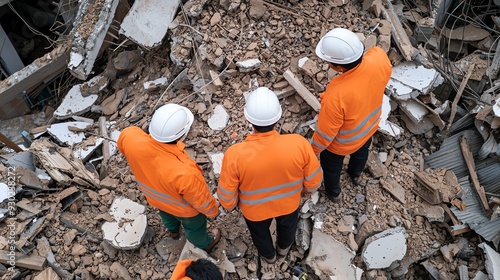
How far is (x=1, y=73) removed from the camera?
21.9 feet

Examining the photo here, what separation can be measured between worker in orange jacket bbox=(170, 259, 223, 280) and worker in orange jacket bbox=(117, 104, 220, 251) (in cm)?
62

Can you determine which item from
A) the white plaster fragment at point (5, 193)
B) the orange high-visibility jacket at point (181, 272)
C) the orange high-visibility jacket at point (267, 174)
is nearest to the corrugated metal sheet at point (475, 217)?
the orange high-visibility jacket at point (267, 174)

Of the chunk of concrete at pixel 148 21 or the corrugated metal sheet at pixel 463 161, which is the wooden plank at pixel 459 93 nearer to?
the corrugated metal sheet at pixel 463 161

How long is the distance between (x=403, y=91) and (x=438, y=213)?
134cm

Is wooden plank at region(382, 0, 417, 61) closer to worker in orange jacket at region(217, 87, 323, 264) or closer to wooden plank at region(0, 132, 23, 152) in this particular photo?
worker in orange jacket at region(217, 87, 323, 264)

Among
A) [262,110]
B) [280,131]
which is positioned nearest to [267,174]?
[262,110]

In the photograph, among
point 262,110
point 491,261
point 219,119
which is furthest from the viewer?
point 219,119

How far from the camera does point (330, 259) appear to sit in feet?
13.1

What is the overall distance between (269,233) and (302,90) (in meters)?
1.54

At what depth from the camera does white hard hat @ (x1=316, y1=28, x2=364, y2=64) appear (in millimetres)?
3166

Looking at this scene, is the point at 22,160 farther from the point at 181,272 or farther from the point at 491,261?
the point at 491,261

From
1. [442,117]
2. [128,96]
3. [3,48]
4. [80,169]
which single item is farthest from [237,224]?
[3,48]

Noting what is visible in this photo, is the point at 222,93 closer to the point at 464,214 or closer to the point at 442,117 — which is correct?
the point at 442,117

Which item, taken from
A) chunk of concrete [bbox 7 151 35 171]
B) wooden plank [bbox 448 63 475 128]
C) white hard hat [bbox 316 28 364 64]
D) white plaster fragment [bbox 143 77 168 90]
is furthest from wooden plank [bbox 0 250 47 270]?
wooden plank [bbox 448 63 475 128]
